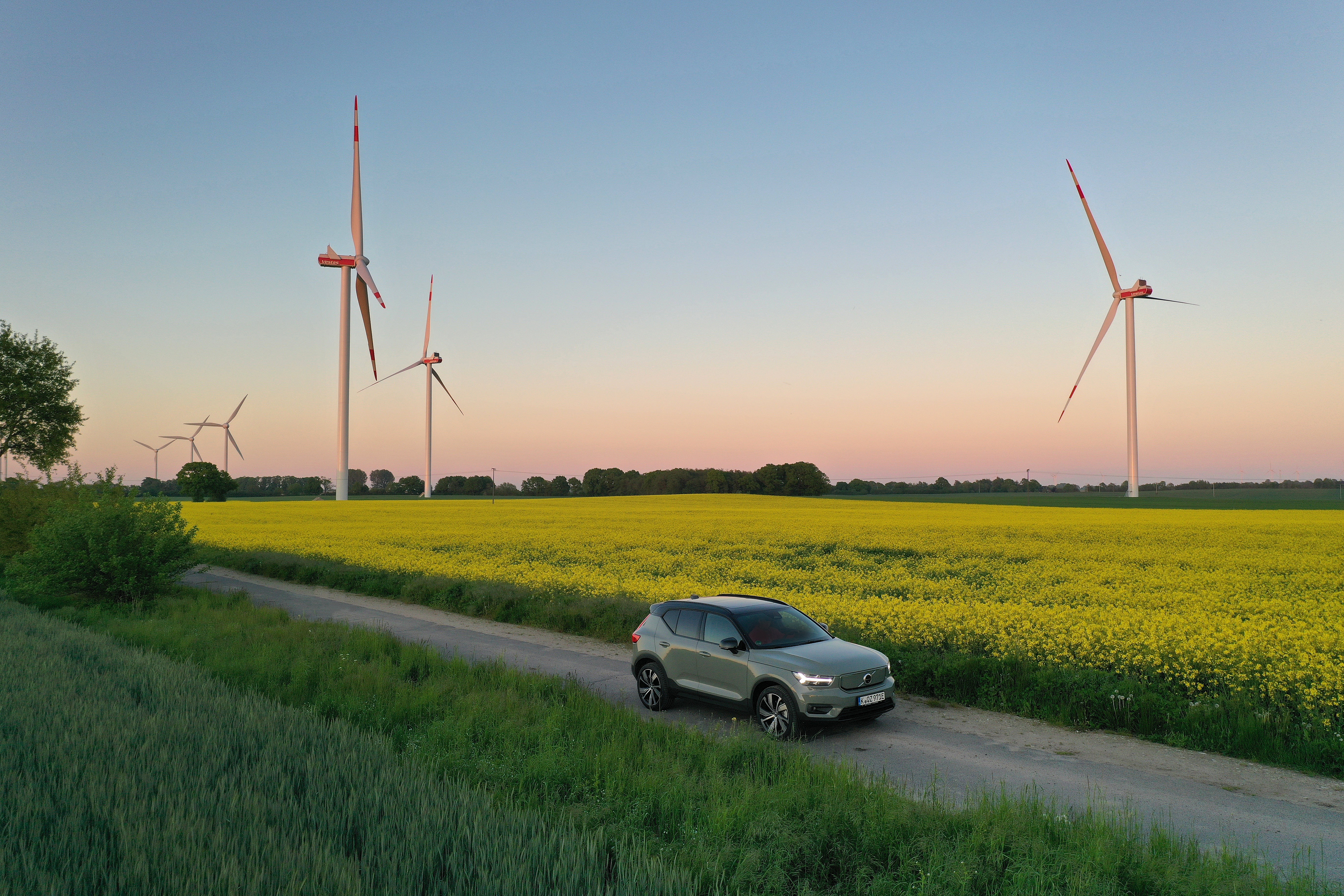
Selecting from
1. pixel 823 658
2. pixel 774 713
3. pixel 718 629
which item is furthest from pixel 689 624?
pixel 823 658

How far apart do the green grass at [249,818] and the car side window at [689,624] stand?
178 inches

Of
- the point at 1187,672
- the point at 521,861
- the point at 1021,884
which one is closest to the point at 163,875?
the point at 521,861

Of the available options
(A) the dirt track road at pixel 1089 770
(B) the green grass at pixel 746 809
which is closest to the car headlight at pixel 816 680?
(A) the dirt track road at pixel 1089 770

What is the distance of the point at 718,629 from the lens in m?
10.8

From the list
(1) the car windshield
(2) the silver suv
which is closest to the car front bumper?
(2) the silver suv

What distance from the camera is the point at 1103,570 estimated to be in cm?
2352

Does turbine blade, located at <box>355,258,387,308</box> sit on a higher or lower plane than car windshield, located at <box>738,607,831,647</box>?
higher

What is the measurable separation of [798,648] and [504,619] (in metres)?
11.0

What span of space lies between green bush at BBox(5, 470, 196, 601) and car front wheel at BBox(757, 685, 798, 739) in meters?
18.5

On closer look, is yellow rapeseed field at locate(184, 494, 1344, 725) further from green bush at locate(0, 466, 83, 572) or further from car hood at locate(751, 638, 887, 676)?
green bush at locate(0, 466, 83, 572)

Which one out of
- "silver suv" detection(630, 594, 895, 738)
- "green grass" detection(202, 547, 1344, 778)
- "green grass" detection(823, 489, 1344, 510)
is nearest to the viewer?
"green grass" detection(202, 547, 1344, 778)

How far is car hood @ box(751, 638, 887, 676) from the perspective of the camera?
961 cm

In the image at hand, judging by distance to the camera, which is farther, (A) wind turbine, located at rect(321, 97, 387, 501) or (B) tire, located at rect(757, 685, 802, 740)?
(A) wind turbine, located at rect(321, 97, 387, 501)

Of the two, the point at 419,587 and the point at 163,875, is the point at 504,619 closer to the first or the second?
the point at 419,587
